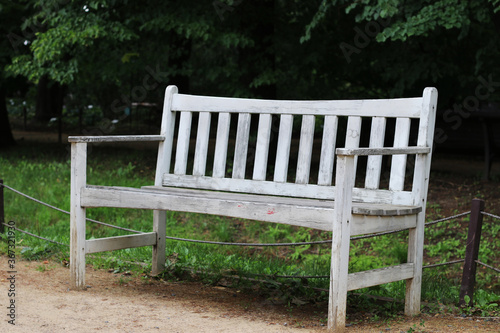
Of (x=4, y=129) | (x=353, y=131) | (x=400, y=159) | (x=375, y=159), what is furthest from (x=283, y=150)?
(x=4, y=129)

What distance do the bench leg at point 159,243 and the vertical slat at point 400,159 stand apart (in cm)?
178

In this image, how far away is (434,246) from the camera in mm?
6863

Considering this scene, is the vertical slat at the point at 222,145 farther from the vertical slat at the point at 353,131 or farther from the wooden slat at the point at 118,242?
the vertical slat at the point at 353,131

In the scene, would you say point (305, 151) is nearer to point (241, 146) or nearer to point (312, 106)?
point (312, 106)

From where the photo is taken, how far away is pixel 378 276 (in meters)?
3.71

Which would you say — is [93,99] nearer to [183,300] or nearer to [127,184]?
[127,184]

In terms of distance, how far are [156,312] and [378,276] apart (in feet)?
4.18

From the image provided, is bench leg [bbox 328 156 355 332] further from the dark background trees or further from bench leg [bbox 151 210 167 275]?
the dark background trees

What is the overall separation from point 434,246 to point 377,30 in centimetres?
314

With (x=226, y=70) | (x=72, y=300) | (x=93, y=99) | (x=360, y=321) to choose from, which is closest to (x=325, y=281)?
(x=360, y=321)

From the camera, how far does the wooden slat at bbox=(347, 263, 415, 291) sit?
3547 millimetres

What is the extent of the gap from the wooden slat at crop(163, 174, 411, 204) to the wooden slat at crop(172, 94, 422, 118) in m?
0.46

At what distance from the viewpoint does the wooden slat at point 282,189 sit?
3.93 m

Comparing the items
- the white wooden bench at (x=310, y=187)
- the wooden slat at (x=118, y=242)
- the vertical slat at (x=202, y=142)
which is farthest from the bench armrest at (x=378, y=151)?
the wooden slat at (x=118, y=242)
